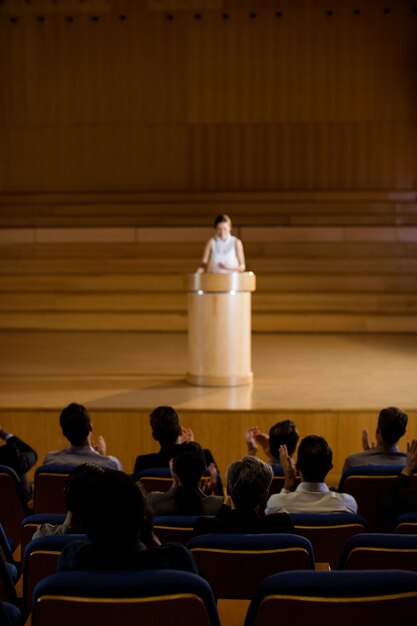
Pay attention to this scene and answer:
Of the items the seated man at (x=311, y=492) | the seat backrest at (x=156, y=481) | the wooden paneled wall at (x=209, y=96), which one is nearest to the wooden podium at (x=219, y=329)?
the seat backrest at (x=156, y=481)

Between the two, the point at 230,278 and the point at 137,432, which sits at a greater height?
the point at 230,278

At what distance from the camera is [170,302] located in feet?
29.8

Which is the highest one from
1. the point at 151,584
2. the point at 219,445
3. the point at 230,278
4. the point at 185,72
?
the point at 185,72

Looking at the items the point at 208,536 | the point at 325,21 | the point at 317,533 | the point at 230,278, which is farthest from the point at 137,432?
the point at 325,21

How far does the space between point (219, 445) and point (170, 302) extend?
176 inches

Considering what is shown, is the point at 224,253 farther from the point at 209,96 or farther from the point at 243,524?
the point at 209,96

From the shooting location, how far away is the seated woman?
264cm

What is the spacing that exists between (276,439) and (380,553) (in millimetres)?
1569

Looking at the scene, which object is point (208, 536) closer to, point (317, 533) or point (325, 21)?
point (317, 533)

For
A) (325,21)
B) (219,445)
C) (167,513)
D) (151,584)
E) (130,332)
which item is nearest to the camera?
(151,584)

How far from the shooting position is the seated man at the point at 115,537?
1.58 meters

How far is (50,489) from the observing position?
310 centimetres

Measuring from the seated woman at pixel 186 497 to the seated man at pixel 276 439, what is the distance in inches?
29.7

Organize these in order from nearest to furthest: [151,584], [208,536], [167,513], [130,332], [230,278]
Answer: [151,584]
[208,536]
[167,513]
[230,278]
[130,332]
